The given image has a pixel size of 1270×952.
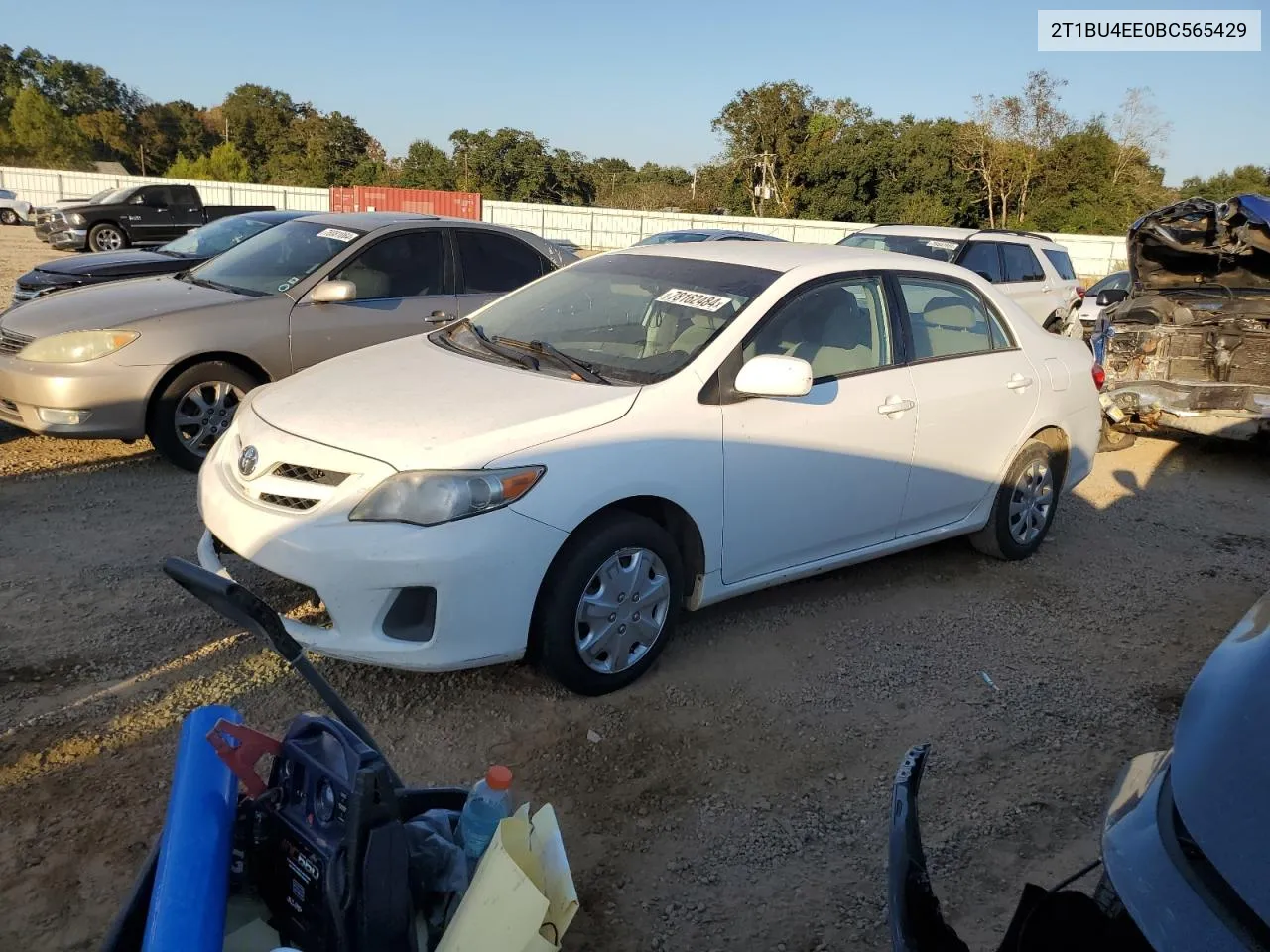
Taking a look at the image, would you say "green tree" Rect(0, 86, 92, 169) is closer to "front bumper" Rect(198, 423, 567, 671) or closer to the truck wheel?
the truck wheel

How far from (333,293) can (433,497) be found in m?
3.47

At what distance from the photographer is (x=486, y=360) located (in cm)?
411

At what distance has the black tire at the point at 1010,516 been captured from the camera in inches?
205

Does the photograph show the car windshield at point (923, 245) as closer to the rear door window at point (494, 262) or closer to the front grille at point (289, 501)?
the rear door window at point (494, 262)

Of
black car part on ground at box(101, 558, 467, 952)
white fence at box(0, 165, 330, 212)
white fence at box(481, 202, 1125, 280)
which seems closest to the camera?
black car part on ground at box(101, 558, 467, 952)

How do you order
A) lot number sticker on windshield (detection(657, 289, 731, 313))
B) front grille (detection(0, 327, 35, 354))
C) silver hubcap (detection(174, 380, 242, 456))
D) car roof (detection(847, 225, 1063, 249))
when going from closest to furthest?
1. lot number sticker on windshield (detection(657, 289, 731, 313))
2. front grille (detection(0, 327, 35, 354))
3. silver hubcap (detection(174, 380, 242, 456))
4. car roof (detection(847, 225, 1063, 249))

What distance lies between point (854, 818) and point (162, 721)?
2.37 metres

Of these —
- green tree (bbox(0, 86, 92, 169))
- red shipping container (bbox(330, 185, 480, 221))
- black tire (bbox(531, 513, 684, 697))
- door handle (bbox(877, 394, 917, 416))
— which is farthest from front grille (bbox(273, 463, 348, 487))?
green tree (bbox(0, 86, 92, 169))

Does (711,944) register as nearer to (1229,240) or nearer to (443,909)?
(443,909)

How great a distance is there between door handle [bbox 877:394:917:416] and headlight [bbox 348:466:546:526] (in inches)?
77.0

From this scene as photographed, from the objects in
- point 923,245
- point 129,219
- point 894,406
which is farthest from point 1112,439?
point 129,219

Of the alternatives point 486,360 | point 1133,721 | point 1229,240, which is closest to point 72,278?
point 486,360

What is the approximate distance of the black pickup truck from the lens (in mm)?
20469

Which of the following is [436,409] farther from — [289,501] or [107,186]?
[107,186]
